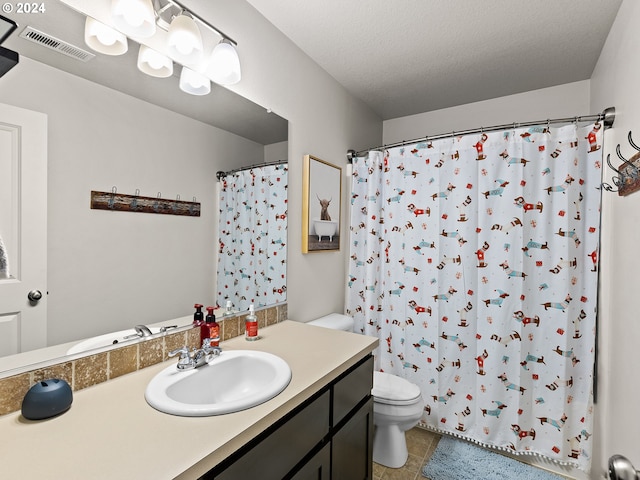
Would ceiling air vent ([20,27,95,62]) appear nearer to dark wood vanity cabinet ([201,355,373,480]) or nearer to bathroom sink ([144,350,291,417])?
bathroom sink ([144,350,291,417])

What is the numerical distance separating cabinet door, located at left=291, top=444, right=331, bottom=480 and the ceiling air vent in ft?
4.70

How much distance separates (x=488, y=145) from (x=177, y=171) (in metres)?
1.72

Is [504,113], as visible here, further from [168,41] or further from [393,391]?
[168,41]

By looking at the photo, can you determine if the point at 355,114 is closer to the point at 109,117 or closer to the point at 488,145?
the point at 488,145

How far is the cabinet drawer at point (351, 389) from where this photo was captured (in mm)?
1258

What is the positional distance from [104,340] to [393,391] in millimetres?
1506

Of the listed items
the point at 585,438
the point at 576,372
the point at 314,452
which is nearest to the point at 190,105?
the point at 314,452

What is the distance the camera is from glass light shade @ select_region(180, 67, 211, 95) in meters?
1.32

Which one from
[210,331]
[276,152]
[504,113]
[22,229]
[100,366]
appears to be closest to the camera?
[22,229]

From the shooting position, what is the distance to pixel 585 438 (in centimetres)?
177

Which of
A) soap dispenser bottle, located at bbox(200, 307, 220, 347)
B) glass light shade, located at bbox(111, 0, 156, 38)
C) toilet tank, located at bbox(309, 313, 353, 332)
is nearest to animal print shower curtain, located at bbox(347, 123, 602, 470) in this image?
toilet tank, located at bbox(309, 313, 353, 332)

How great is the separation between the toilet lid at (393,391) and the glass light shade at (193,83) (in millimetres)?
1752

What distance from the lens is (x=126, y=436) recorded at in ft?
2.55

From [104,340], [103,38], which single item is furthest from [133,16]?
[104,340]
